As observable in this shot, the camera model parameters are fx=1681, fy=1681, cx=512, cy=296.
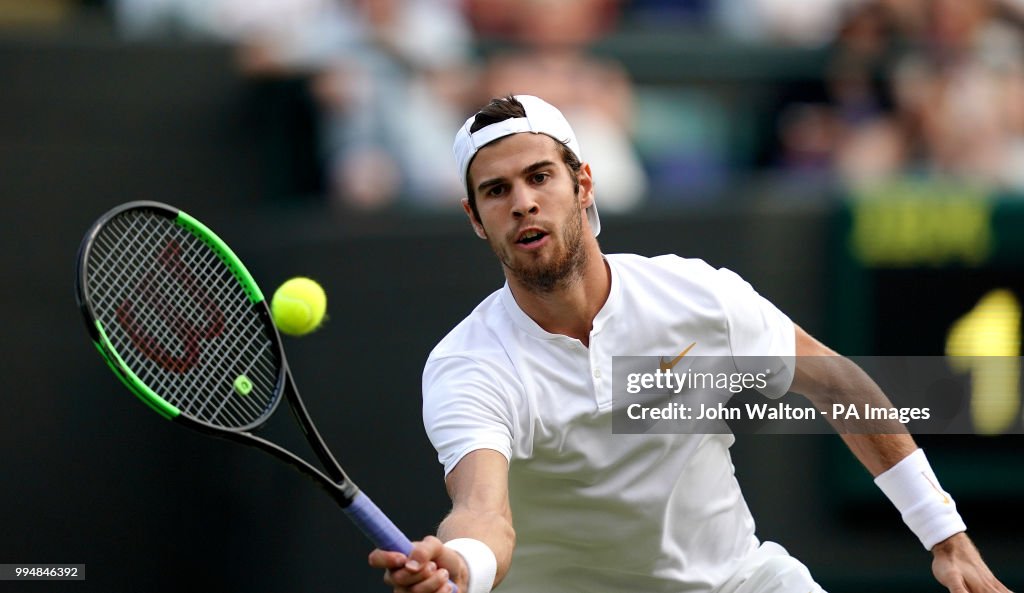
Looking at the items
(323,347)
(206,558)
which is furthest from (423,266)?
(206,558)

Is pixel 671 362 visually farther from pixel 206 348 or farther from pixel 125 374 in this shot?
pixel 125 374

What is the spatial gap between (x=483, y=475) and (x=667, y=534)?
0.72 metres

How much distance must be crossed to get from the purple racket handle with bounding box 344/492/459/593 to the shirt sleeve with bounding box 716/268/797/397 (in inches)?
44.4

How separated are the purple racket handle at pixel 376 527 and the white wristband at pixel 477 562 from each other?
0.17 meters

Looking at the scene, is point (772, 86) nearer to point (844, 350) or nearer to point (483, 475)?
point (844, 350)

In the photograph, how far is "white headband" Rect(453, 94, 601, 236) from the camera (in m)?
4.39

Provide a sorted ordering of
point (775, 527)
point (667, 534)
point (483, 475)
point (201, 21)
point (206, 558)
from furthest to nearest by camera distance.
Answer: point (201, 21) < point (206, 558) < point (775, 527) < point (667, 534) < point (483, 475)

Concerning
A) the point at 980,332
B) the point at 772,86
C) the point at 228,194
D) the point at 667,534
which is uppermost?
the point at 772,86

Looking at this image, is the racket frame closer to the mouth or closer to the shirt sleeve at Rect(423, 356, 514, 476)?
the shirt sleeve at Rect(423, 356, 514, 476)

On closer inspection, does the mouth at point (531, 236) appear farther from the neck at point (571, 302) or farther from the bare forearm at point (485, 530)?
the bare forearm at point (485, 530)

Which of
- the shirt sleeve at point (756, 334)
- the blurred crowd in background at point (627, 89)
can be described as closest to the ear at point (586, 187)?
the shirt sleeve at point (756, 334)

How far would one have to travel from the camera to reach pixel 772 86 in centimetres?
770

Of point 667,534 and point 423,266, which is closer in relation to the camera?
point 667,534

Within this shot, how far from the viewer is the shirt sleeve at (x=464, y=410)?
13.5 feet
